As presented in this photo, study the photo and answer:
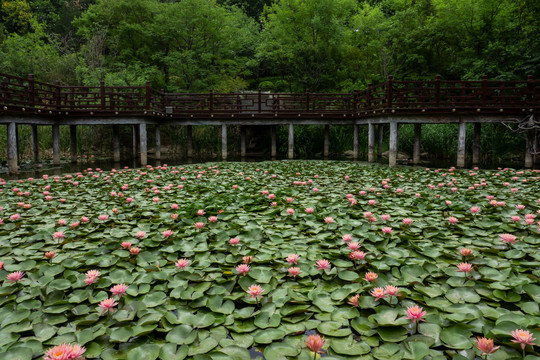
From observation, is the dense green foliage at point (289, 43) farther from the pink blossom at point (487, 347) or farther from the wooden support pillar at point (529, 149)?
the pink blossom at point (487, 347)

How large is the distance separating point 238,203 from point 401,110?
25.8 ft

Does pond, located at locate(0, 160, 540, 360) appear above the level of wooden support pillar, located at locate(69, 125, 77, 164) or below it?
below

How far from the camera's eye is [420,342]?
1.40 meters

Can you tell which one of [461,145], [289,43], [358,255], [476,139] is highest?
[289,43]

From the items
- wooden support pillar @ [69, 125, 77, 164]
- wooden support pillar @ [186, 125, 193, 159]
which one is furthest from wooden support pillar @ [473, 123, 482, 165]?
wooden support pillar @ [69, 125, 77, 164]

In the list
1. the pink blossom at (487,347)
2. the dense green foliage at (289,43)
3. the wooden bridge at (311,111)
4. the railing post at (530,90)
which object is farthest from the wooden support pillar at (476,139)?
the pink blossom at (487,347)

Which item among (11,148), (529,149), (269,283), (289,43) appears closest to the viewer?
(269,283)

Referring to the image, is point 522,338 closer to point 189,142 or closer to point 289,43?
point 189,142

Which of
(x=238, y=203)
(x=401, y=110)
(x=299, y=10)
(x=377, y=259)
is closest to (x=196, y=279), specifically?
(x=377, y=259)

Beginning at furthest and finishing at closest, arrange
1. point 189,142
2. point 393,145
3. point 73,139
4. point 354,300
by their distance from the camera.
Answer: point 189,142
point 73,139
point 393,145
point 354,300

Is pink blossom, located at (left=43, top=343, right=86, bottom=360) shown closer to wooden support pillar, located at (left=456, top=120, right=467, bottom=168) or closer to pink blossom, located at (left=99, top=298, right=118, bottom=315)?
pink blossom, located at (left=99, top=298, right=118, bottom=315)

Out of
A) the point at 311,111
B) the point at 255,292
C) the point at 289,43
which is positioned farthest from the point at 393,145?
the point at 289,43

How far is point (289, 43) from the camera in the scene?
21.0m

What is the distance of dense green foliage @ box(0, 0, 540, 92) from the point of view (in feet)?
55.8
